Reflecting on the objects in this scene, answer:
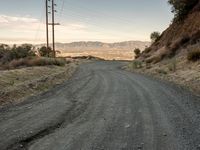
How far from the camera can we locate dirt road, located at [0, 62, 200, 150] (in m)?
8.87

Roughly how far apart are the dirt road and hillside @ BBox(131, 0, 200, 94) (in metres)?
5.66

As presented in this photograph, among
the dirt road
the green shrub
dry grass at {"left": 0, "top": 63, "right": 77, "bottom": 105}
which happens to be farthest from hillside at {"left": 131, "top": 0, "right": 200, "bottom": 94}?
dry grass at {"left": 0, "top": 63, "right": 77, "bottom": 105}

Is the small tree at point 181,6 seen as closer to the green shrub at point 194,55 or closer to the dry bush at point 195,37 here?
the dry bush at point 195,37

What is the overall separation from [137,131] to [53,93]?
30.5 ft

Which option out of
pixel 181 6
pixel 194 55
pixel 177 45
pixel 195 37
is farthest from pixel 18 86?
pixel 181 6

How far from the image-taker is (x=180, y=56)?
38469mm

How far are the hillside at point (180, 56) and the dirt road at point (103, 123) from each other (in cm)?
566

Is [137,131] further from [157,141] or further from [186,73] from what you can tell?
[186,73]

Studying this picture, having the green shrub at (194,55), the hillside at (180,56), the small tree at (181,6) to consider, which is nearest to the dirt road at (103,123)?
the hillside at (180,56)

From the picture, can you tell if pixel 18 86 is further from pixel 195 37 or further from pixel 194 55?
pixel 195 37

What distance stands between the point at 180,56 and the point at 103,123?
2877cm

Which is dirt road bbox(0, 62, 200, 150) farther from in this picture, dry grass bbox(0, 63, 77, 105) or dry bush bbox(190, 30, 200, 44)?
dry bush bbox(190, 30, 200, 44)

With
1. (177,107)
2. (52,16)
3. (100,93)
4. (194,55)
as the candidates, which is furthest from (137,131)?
(52,16)

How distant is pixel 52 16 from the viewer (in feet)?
207
